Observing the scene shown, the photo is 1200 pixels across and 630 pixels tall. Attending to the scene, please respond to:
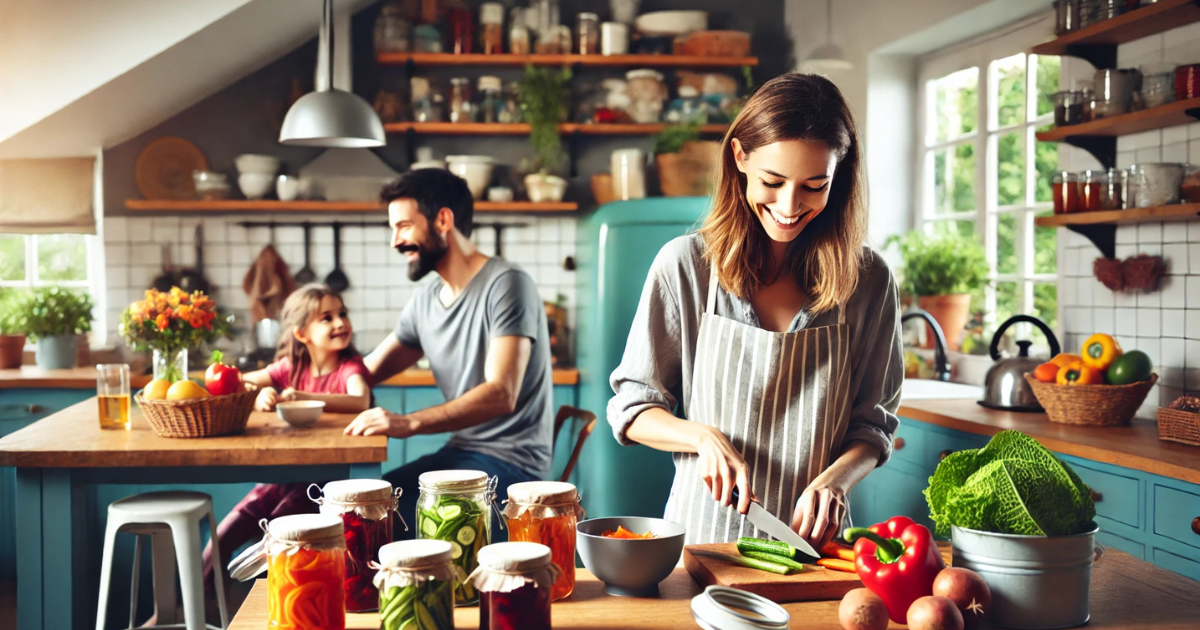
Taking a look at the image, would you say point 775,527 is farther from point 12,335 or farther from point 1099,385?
point 12,335

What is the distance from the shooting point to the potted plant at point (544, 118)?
483 cm

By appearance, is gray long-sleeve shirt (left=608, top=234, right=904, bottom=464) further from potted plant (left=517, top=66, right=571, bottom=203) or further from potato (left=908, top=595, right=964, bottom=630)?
potted plant (left=517, top=66, right=571, bottom=203)

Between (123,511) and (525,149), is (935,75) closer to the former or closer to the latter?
(525,149)

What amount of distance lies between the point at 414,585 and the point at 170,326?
6.71ft

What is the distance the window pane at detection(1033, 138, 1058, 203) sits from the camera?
3.74 m

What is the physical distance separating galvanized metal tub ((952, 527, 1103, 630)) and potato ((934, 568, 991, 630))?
0.10 ft

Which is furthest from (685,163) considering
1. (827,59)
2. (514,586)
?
(514,586)

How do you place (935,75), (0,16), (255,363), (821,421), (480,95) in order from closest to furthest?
(821,421) < (0,16) < (935,75) < (255,363) < (480,95)

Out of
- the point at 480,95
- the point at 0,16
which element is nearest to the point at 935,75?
the point at 480,95

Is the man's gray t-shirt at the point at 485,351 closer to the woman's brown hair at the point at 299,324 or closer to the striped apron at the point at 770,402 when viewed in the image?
the woman's brown hair at the point at 299,324

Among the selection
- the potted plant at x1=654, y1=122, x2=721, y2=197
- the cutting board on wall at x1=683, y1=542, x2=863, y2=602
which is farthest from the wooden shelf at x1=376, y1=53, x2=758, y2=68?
the cutting board on wall at x1=683, y1=542, x2=863, y2=602

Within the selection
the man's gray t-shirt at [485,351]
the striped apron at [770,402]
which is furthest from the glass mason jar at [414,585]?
the man's gray t-shirt at [485,351]

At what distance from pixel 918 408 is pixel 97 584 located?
291cm

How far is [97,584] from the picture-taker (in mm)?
3475
